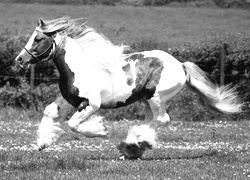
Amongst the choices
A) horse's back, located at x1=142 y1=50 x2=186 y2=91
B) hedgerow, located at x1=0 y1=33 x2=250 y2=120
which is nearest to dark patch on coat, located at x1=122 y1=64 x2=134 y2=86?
horse's back, located at x1=142 y1=50 x2=186 y2=91

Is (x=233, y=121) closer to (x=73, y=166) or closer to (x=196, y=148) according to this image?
(x=196, y=148)

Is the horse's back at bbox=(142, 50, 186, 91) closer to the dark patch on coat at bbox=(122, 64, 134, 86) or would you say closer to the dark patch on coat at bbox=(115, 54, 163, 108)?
the dark patch on coat at bbox=(115, 54, 163, 108)

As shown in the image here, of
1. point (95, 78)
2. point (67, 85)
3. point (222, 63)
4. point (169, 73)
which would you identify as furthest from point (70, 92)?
point (222, 63)

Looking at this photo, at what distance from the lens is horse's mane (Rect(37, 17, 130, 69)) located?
10.7 metres

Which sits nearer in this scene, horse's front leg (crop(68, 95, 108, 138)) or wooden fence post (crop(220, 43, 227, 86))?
horse's front leg (crop(68, 95, 108, 138))

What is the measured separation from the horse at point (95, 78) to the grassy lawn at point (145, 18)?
53.0 ft

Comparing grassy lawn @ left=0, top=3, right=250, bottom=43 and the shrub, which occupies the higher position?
the shrub

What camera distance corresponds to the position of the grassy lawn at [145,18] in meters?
28.7

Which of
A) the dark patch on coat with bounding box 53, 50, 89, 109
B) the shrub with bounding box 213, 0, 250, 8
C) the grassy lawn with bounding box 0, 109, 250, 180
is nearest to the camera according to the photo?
the grassy lawn with bounding box 0, 109, 250, 180

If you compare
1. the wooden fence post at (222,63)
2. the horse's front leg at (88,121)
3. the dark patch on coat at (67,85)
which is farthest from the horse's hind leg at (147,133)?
the wooden fence post at (222,63)

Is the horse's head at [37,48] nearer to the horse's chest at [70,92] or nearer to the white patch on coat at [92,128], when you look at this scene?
the horse's chest at [70,92]

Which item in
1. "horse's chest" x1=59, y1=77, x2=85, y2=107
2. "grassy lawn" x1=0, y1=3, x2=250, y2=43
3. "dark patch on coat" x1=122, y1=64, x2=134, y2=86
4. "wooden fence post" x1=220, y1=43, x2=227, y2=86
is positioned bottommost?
"grassy lawn" x1=0, y1=3, x2=250, y2=43

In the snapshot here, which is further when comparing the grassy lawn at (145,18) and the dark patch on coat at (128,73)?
the grassy lawn at (145,18)

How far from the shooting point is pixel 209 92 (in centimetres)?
1178
